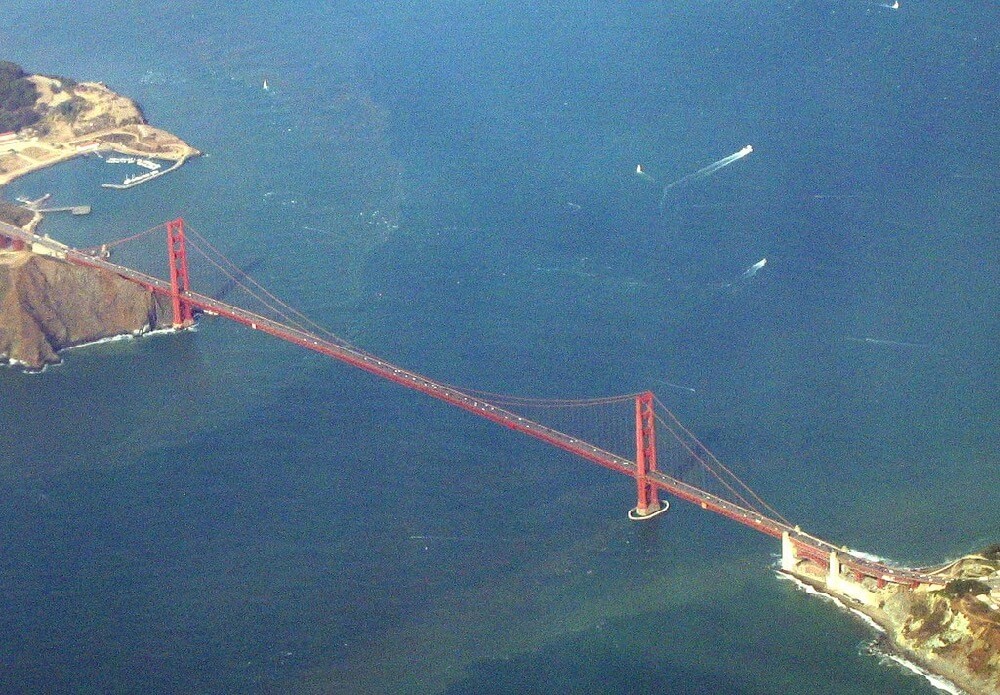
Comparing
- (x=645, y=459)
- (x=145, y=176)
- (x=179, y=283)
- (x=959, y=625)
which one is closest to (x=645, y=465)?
(x=645, y=459)

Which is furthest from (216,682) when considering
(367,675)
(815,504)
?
(815,504)

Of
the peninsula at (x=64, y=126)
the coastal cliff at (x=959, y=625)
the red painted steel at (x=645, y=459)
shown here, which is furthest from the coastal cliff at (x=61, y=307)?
the coastal cliff at (x=959, y=625)

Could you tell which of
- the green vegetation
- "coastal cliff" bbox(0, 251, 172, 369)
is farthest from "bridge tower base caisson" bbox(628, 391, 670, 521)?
the green vegetation

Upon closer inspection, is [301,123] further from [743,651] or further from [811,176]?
[743,651]

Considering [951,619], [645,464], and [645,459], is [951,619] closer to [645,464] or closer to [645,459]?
[645,464]

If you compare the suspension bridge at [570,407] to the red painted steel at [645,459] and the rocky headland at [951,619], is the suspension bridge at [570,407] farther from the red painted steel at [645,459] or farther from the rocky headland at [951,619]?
the rocky headland at [951,619]
